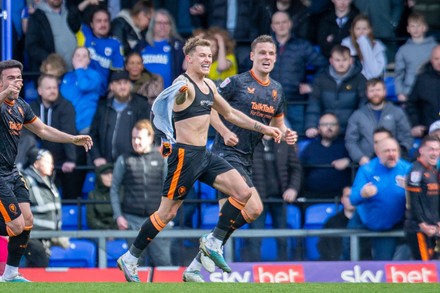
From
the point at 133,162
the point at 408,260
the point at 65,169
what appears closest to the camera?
the point at 408,260

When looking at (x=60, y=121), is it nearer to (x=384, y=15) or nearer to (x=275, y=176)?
(x=275, y=176)

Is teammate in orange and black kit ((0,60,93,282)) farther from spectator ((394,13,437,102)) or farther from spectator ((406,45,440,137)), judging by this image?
spectator ((394,13,437,102))

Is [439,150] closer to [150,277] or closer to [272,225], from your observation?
[272,225]

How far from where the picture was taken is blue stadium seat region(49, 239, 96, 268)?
14484 millimetres

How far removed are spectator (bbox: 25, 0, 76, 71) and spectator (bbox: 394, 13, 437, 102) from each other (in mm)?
4209

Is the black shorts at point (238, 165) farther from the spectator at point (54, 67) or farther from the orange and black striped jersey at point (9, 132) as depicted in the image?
the spectator at point (54, 67)

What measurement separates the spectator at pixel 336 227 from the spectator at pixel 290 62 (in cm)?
157

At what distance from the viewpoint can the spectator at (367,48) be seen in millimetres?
16172

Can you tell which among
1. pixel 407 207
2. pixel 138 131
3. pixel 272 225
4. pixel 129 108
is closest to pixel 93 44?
pixel 129 108

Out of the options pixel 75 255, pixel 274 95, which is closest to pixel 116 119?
pixel 75 255

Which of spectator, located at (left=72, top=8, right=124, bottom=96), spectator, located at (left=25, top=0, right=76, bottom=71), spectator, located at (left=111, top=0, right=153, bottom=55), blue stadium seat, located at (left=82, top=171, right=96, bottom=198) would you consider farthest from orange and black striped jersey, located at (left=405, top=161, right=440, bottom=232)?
spectator, located at (left=25, top=0, right=76, bottom=71)

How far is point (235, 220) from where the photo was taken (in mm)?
12352

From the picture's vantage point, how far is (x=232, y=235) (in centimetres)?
1409

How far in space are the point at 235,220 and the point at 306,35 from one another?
496 centimetres
